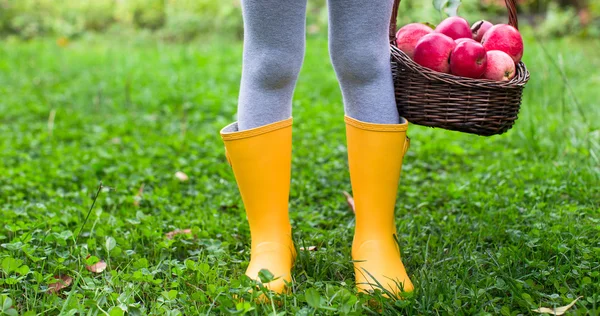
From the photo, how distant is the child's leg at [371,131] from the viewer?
4.95ft

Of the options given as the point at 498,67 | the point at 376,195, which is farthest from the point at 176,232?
the point at 498,67

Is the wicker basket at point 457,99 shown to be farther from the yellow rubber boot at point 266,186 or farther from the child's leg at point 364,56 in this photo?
the yellow rubber boot at point 266,186

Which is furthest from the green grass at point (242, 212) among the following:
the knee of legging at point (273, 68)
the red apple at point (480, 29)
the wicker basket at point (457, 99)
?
the red apple at point (480, 29)

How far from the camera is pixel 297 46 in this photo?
1.53m

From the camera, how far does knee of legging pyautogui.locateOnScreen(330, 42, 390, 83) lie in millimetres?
1524

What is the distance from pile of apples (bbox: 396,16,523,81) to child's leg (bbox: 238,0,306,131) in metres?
0.33

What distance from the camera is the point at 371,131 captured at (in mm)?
1591

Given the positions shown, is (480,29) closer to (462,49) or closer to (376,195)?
(462,49)

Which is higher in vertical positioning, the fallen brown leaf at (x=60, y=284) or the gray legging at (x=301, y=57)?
the gray legging at (x=301, y=57)

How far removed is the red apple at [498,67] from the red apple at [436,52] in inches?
4.0

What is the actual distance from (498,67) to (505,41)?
0.11 m

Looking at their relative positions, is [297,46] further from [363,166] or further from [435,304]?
[435,304]

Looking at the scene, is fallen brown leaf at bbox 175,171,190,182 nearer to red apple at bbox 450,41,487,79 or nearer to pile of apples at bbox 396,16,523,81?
pile of apples at bbox 396,16,523,81

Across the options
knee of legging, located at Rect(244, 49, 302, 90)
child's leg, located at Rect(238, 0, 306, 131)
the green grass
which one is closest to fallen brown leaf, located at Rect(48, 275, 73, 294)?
the green grass
